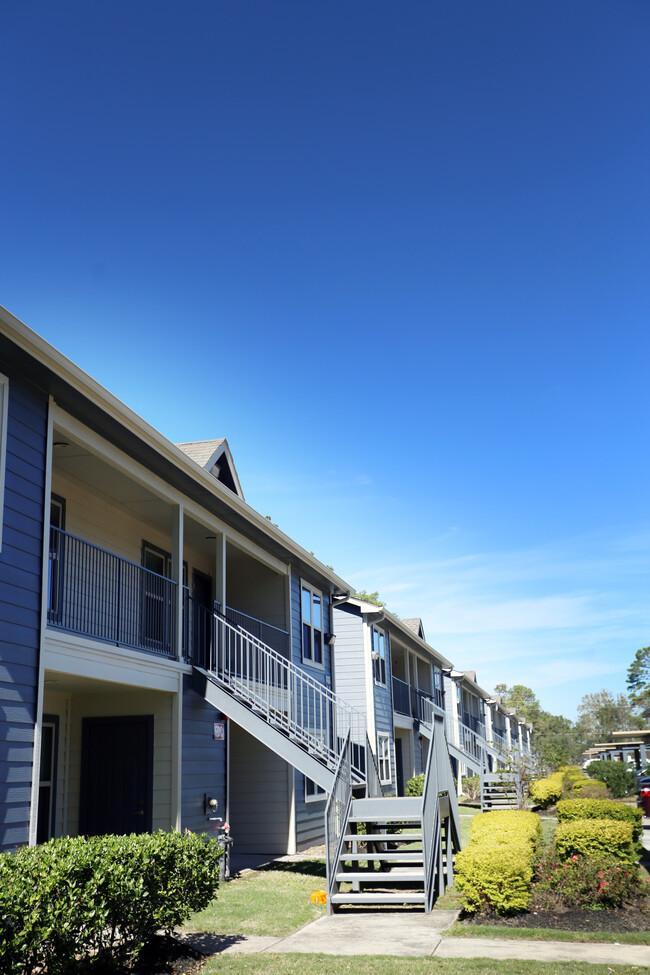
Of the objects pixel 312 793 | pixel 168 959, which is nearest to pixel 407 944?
pixel 168 959

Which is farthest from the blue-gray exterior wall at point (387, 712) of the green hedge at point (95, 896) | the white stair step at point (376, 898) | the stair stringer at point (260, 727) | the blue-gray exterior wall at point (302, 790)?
the green hedge at point (95, 896)

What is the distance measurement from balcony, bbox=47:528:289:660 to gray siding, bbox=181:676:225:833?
0.84 metres

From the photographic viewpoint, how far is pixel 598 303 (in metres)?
18.2

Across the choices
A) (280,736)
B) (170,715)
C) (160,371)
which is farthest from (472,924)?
(160,371)

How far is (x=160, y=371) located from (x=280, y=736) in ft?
24.1

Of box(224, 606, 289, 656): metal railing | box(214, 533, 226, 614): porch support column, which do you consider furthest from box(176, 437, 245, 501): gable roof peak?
box(224, 606, 289, 656): metal railing

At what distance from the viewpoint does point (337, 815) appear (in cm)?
1038

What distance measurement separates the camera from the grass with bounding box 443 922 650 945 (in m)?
7.47

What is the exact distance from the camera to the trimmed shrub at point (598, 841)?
9188 mm

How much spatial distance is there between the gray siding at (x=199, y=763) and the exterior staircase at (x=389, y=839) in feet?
7.63

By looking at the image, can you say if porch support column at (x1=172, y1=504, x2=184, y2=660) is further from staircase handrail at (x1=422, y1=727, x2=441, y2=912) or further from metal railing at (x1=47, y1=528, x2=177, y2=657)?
staircase handrail at (x1=422, y1=727, x2=441, y2=912)

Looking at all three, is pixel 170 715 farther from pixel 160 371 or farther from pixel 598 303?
pixel 598 303

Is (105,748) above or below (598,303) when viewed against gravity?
below

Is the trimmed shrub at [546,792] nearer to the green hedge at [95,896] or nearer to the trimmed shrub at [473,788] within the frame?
the trimmed shrub at [473,788]
